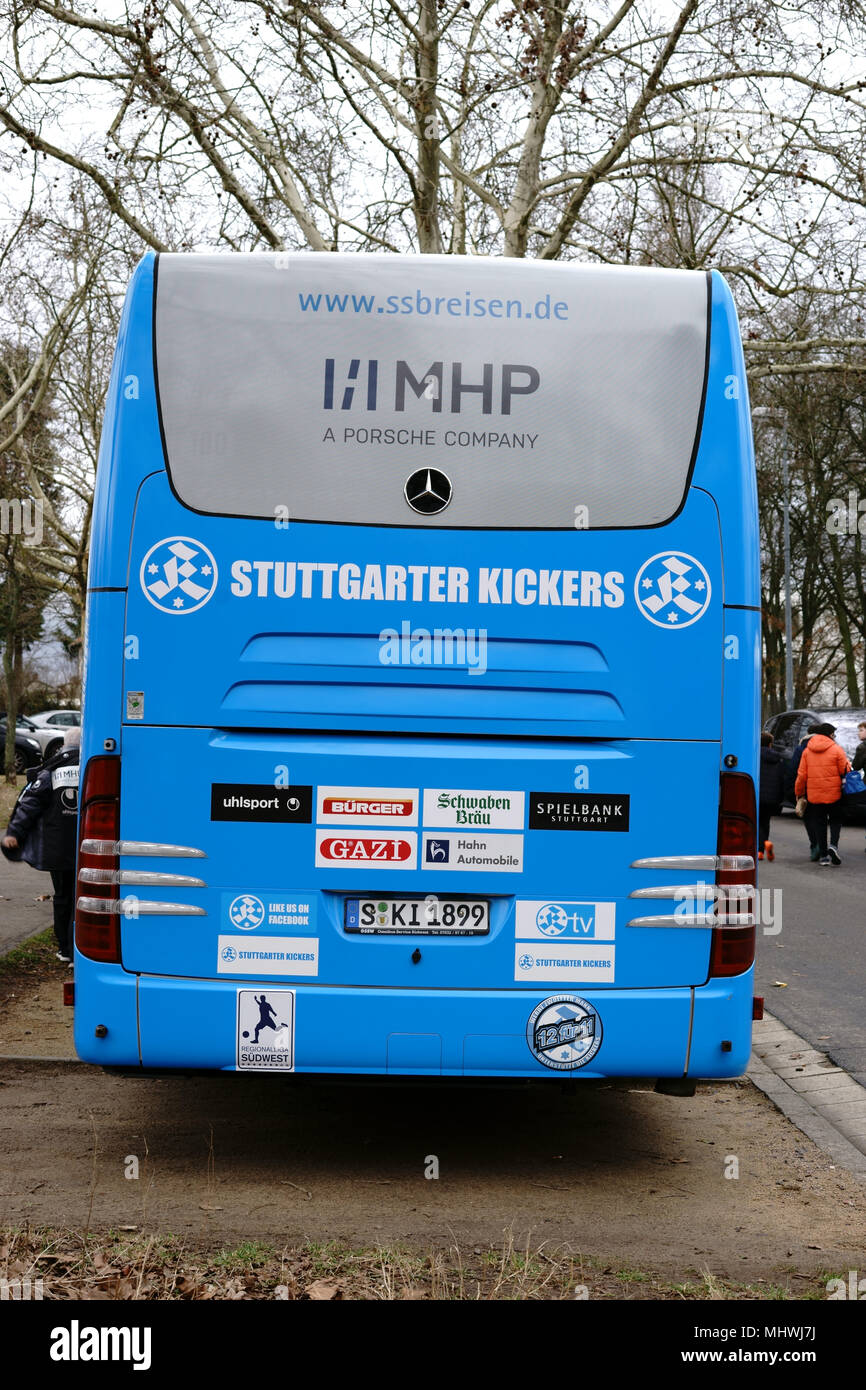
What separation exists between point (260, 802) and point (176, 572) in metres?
0.84

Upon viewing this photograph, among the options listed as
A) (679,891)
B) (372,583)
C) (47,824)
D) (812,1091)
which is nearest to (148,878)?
(372,583)

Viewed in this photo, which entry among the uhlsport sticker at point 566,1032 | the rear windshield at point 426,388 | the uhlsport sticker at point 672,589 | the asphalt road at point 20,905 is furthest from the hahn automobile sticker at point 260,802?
the asphalt road at point 20,905

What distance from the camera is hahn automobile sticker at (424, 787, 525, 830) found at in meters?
5.25

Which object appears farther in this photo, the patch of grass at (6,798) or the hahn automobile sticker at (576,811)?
the patch of grass at (6,798)

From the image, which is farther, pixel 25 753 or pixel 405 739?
pixel 25 753

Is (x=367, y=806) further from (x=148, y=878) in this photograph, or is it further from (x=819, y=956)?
(x=819, y=956)

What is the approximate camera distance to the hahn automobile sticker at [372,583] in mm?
5230

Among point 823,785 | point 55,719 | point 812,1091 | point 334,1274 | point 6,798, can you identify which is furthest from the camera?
point 55,719

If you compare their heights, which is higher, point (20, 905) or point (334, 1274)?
point (334, 1274)

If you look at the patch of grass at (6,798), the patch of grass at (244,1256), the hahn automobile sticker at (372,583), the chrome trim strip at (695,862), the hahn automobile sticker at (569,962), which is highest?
the hahn automobile sticker at (372,583)

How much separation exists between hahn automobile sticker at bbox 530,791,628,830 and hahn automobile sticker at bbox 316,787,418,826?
0.42 m

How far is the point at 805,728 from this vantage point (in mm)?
27750

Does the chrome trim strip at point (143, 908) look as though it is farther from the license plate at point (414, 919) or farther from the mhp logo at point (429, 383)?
the mhp logo at point (429, 383)

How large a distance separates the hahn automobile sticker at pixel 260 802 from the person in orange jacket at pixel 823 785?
1464cm
